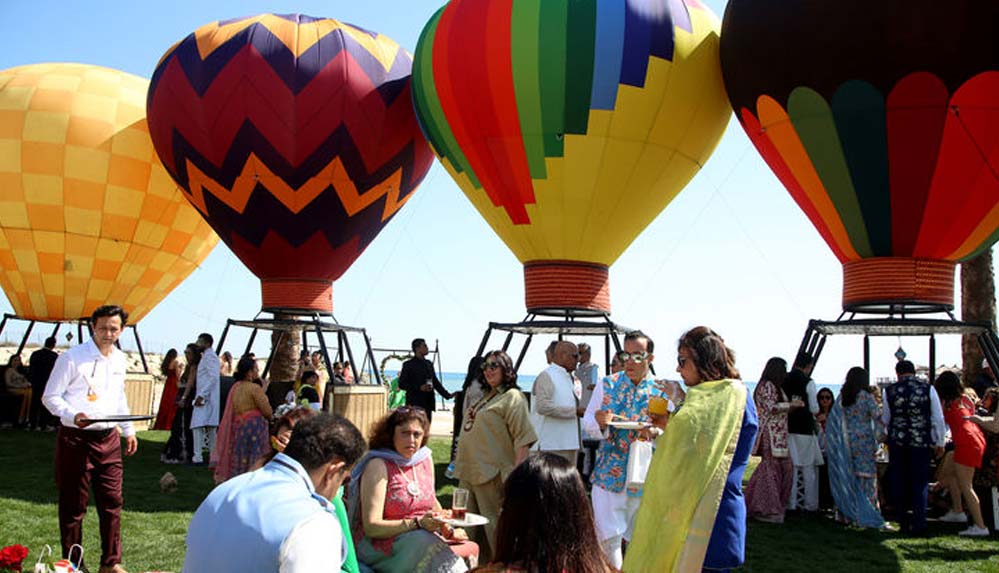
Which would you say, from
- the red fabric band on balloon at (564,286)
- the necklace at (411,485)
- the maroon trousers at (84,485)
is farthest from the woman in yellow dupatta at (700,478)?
the red fabric band on balloon at (564,286)

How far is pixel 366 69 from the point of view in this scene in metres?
13.2

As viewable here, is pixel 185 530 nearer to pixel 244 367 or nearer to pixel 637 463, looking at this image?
pixel 244 367

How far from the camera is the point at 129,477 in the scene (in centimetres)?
976

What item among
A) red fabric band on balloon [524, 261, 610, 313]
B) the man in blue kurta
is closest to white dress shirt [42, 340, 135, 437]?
the man in blue kurta

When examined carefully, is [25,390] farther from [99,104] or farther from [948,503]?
[948,503]

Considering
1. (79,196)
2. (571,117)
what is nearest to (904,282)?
(571,117)

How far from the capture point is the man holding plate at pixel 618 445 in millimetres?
6012

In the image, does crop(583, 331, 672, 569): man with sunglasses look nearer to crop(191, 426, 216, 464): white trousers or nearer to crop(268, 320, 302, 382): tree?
crop(191, 426, 216, 464): white trousers

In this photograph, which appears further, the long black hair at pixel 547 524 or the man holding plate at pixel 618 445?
the man holding plate at pixel 618 445

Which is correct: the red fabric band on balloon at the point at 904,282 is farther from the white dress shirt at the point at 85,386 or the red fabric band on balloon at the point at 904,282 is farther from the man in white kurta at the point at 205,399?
the white dress shirt at the point at 85,386

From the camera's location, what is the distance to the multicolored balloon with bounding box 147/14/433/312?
501 inches

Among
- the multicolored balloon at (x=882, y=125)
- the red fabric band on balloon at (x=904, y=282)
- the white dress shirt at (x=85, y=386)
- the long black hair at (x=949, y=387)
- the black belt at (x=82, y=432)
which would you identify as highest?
the multicolored balloon at (x=882, y=125)

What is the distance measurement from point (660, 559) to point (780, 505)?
5289 millimetres

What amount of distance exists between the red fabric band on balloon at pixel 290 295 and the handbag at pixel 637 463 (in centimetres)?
862
